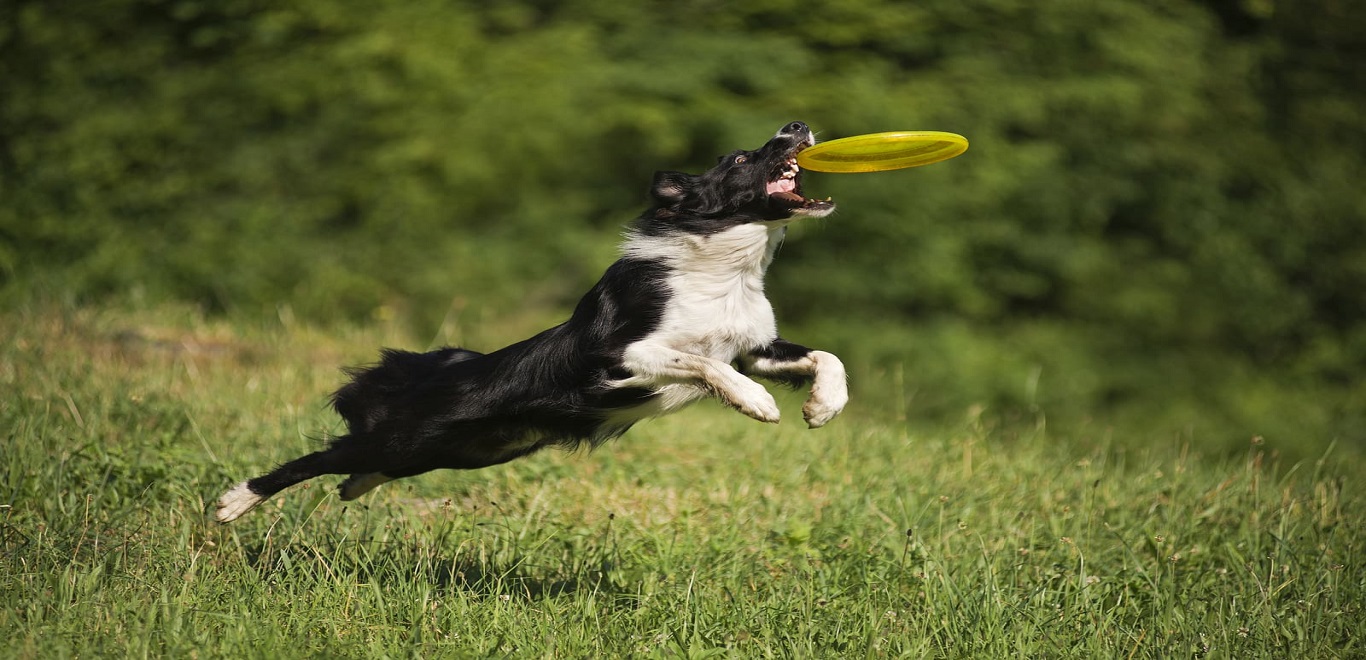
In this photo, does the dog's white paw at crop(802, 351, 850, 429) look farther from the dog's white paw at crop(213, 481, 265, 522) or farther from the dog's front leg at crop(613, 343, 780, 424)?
the dog's white paw at crop(213, 481, 265, 522)

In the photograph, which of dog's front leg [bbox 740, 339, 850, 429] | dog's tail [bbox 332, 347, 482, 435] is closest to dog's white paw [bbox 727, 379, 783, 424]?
dog's front leg [bbox 740, 339, 850, 429]

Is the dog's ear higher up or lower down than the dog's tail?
higher up

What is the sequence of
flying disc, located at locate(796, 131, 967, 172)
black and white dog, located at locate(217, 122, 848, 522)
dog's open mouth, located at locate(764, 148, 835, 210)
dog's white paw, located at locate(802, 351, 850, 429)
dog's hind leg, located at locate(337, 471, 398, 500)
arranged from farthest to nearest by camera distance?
dog's hind leg, located at locate(337, 471, 398, 500) → flying disc, located at locate(796, 131, 967, 172) → dog's open mouth, located at locate(764, 148, 835, 210) → black and white dog, located at locate(217, 122, 848, 522) → dog's white paw, located at locate(802, 351, 850, 429)

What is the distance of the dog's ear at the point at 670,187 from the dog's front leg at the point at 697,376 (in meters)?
0.66

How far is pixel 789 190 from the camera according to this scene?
4.34 metres

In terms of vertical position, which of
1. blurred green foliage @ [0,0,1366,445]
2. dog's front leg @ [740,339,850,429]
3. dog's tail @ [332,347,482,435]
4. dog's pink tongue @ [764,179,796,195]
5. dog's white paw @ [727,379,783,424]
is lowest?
blurred green foliage @ [0,0,1366,445]

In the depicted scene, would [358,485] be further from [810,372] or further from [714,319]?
[810,372]

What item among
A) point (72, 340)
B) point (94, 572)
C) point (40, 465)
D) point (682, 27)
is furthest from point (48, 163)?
point (94, 572)

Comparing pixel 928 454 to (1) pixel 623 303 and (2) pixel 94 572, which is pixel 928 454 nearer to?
(1) pixel 623 303

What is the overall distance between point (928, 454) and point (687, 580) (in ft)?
7.48

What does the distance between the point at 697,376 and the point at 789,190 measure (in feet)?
2.92

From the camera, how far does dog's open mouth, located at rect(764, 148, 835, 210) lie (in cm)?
414

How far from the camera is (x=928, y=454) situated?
6.20 metres

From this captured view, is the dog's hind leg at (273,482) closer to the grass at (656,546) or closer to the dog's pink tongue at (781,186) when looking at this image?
the grass at (656,546)
